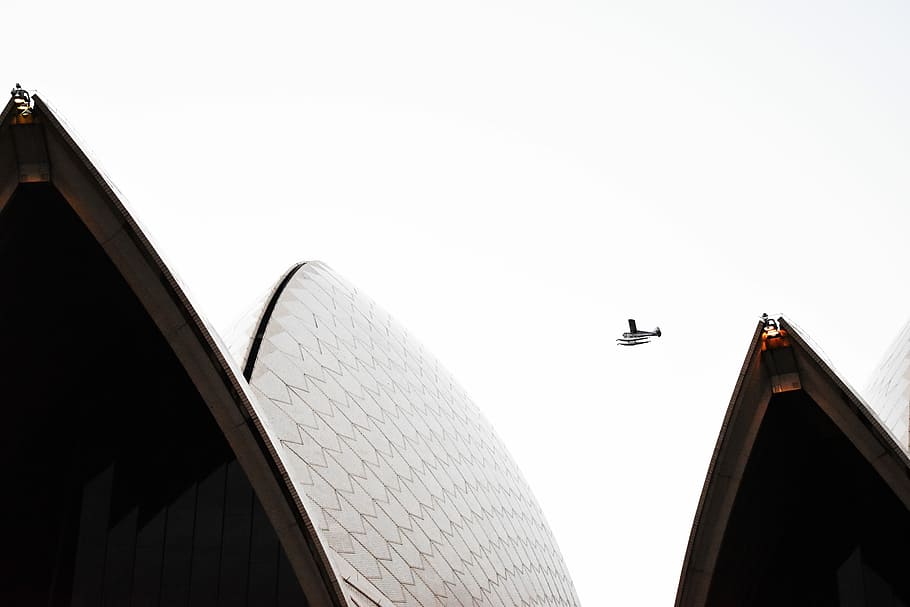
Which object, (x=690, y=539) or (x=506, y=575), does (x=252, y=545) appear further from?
(x=506, y=575)

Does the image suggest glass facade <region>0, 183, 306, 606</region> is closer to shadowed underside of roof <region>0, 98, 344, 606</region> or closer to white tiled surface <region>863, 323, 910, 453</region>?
shadowed underside of roof <region>0, 98, 344, 606</region>

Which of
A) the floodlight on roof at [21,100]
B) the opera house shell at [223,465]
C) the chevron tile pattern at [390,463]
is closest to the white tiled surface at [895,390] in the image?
the opera house shell at [223,465]

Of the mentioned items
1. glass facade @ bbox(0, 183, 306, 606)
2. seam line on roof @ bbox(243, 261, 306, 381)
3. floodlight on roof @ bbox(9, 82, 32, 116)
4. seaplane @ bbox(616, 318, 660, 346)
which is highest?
seaplane @ bbox(616, 318, 660, 346)

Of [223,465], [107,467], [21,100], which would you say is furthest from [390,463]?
[21,100]

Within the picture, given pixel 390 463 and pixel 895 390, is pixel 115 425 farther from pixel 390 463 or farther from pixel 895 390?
pixel 895 390

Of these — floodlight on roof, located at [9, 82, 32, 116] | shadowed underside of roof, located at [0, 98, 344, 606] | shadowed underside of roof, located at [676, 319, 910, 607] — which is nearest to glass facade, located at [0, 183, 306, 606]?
shadowed underside of roof, located at [0, 98, 344, 606]
